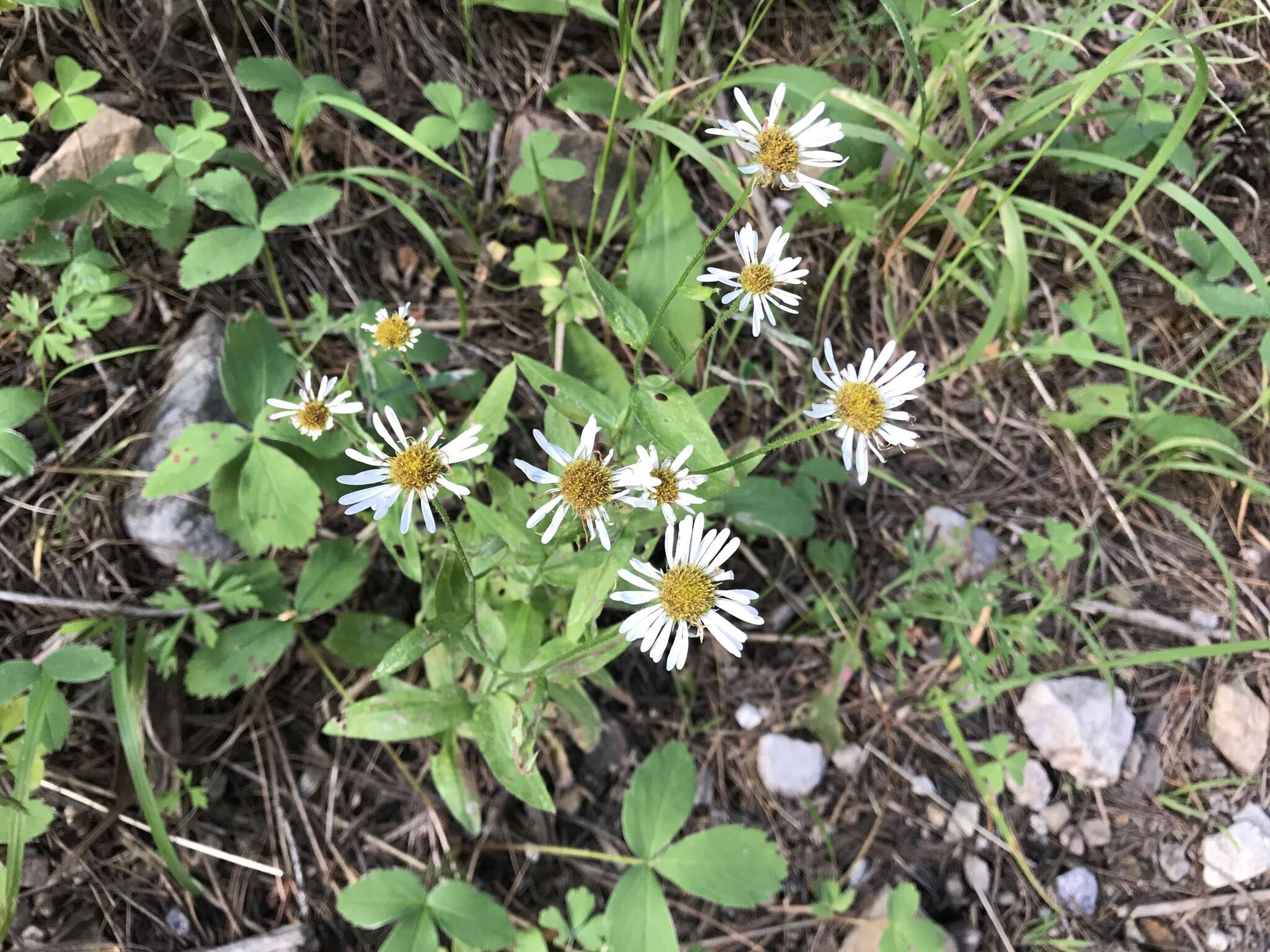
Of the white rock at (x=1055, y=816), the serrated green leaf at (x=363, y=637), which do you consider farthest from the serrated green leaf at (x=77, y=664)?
the white rock at (x=1055, y=816)

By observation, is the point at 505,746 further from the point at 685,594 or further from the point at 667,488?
the point at 667,488

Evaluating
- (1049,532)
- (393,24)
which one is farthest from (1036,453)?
(393,24)

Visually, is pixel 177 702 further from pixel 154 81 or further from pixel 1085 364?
pixel 1085 364

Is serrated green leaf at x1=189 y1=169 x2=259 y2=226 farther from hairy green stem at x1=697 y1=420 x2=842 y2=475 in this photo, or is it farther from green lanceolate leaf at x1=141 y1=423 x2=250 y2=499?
hairy green stem at x1=697 y1=420 x2=842 y2=475

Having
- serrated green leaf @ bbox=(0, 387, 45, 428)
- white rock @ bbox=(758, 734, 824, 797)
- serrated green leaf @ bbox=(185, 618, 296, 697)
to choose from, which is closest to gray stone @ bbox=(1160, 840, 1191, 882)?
white rock @ bbox=(758, 734, 824, 797)

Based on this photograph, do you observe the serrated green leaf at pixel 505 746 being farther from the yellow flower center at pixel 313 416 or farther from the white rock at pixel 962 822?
the white rock at pixel 962 822
